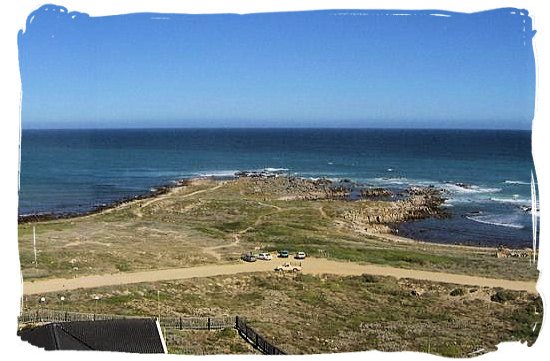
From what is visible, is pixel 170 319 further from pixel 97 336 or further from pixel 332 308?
pixel 332 308

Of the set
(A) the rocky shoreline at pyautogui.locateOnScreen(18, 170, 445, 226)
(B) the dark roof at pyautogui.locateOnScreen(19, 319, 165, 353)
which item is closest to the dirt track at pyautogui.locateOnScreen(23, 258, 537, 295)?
(A) the rocky shoreline at pyautogui.locateOnScreen(18, 170, 445, 226)

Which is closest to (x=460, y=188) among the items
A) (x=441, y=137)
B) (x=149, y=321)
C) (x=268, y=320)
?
(x=441, y=137)

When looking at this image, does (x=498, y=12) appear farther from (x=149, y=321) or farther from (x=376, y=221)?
(x=149, y=321)

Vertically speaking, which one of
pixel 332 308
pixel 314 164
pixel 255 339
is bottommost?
pixel 255 339

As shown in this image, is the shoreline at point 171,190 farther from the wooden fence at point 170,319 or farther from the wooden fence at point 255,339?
the wooden fence at point 255,339

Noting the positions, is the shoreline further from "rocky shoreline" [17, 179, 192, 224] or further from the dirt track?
the dirt track

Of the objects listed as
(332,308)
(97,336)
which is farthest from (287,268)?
(97,336)
